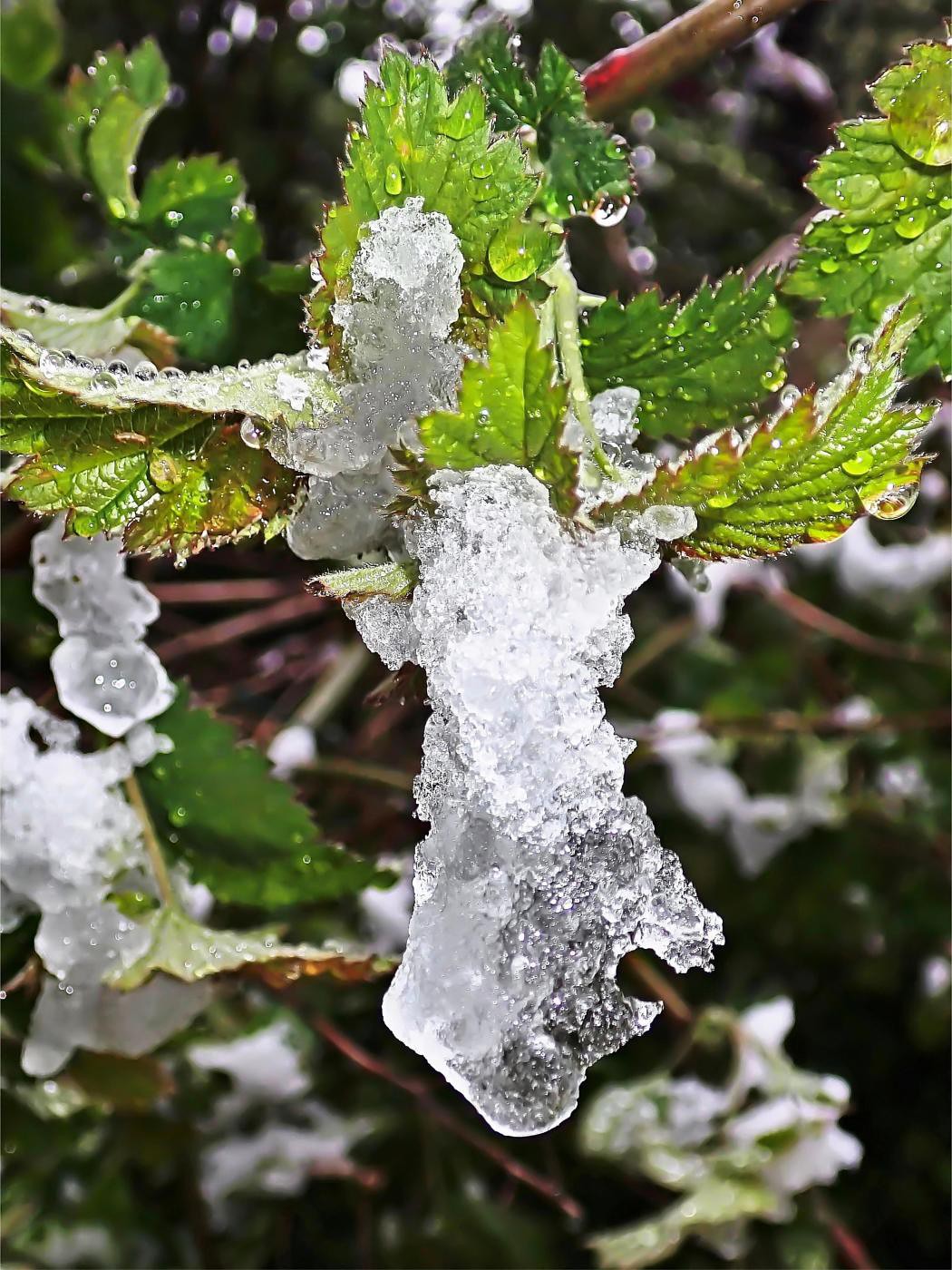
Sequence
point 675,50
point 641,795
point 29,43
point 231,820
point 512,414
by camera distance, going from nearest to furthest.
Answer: point 512,414
point 675,50
point 231,820
point 29,43
point 641,795

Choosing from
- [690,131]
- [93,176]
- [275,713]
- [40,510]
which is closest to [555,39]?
[690,131]

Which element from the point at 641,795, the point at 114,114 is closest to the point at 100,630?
the point at 114,114

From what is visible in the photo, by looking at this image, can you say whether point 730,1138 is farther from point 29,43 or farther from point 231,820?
point 29,43

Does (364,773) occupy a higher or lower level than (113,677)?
lower

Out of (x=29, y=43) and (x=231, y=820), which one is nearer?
(x=231, y=820)

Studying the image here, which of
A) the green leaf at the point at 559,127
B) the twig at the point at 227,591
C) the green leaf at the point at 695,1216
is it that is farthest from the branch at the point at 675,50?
the green leaf at the point at 695,1216

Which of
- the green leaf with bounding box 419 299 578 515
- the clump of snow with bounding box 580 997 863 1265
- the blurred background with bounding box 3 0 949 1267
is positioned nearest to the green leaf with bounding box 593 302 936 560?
the green leaf with bounding box 419 299 578 515

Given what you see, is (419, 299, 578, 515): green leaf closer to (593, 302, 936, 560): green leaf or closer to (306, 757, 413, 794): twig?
(593, 302, 936, 560): green leaf
